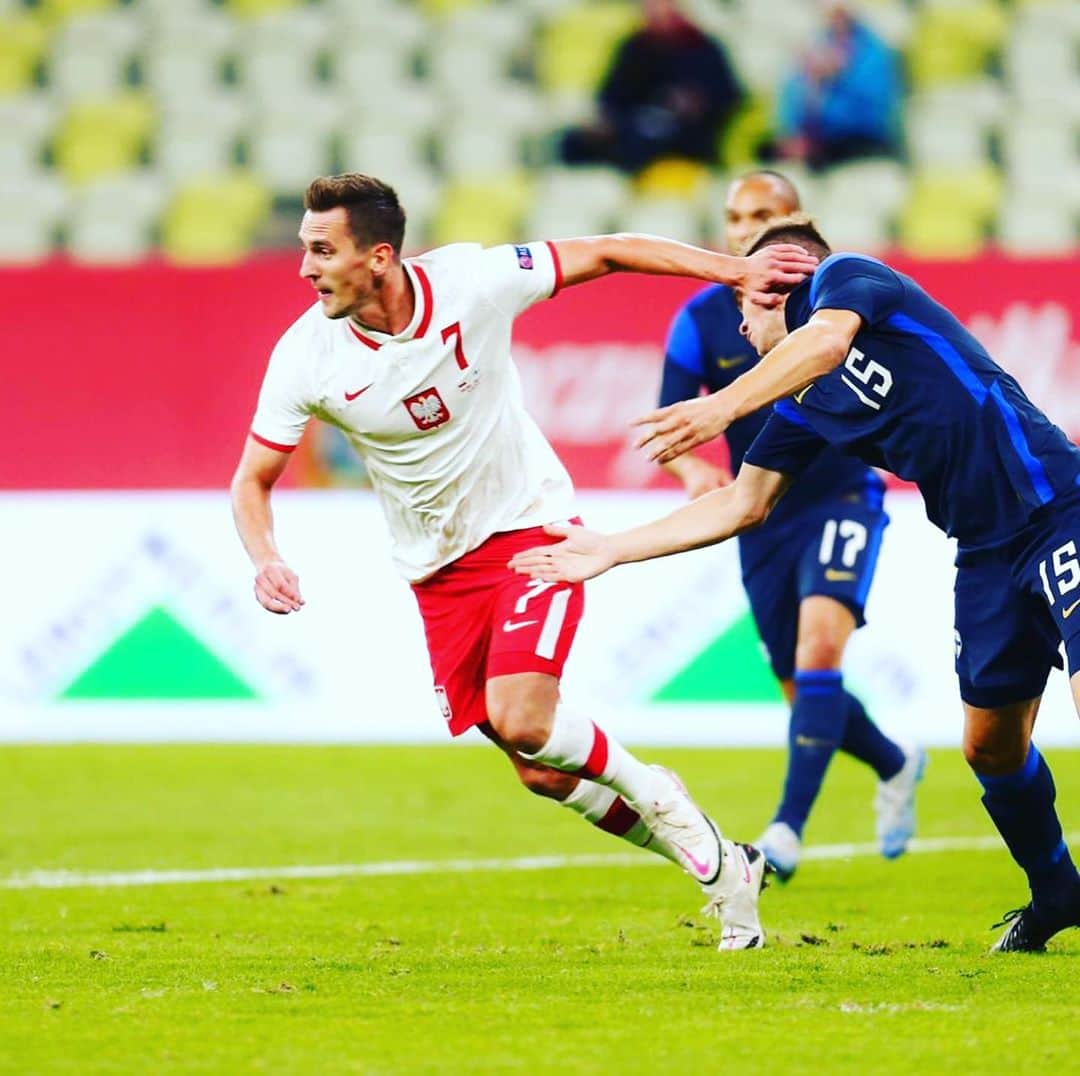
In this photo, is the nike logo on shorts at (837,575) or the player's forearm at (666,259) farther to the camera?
the nike logo on shorts at (837,575)

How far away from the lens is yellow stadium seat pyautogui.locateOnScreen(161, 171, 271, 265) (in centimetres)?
1700

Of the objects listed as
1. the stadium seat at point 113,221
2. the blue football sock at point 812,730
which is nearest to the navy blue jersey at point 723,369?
the blue football sock at point 812,730

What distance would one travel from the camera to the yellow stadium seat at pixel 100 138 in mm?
18359

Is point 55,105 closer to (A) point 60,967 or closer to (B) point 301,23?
(B) point 301,23

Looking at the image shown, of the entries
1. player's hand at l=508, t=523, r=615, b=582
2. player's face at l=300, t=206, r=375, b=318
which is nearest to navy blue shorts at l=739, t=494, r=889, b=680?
player's face at l=300, t=206, r=375, b=318

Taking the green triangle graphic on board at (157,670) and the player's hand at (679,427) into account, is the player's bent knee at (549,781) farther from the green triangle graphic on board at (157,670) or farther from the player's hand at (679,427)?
the green triangle graphic on board at (157,670)

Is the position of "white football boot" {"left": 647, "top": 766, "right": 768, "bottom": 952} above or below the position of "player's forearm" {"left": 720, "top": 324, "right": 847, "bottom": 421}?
below

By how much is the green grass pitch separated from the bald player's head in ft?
8.49

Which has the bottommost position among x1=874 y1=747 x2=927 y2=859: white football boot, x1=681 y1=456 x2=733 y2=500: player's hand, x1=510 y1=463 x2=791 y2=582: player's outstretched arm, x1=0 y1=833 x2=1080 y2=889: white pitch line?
x1=0 y1=833 x2=1080 y2=889: white pitch line

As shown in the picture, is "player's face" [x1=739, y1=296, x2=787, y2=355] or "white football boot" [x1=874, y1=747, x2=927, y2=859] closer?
"player's face" [x1=739, y1=296, x2=787, y2=355]

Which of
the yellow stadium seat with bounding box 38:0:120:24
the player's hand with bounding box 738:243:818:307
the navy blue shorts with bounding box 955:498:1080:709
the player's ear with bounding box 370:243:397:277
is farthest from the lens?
the yellow stadium seat with bounding box 38:0:120:24

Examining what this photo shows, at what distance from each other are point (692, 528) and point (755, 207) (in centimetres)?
266

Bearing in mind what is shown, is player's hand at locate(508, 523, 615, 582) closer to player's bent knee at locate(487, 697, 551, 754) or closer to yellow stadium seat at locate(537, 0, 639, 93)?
player's bent knee at locate(487, 697, 551, 754)

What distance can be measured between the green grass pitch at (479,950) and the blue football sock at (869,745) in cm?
40
